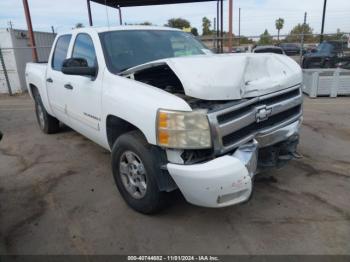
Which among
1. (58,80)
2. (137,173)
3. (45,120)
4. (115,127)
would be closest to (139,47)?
(115,127)

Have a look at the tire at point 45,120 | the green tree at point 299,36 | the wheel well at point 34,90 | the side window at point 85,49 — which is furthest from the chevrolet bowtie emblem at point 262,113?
the green tree at point 299,36

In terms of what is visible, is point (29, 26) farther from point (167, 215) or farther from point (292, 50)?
point (292, 50)

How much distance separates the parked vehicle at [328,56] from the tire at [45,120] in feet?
32.8

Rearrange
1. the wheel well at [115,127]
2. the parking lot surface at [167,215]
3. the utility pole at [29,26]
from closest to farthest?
the parking lot surface at [167,215] → the wheel well at [115,127] → the utility pole at [29,26]

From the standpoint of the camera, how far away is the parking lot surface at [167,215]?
258cm

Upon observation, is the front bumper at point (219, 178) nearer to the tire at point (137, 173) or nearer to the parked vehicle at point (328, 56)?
the tire at point (137, 173)

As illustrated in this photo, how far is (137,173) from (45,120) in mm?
3576

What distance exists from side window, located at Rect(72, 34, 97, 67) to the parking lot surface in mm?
1511

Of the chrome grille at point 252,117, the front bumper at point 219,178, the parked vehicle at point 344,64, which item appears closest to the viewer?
the front bumper at point 219,178

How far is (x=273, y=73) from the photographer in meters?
3.06

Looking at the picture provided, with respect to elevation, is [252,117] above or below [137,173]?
above

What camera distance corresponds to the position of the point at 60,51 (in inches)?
181

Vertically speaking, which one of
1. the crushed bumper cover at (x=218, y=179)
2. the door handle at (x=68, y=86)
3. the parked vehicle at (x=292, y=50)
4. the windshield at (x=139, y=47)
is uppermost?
the windshield at (x=139, y=47)

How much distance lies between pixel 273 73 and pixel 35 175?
10.9 ft
